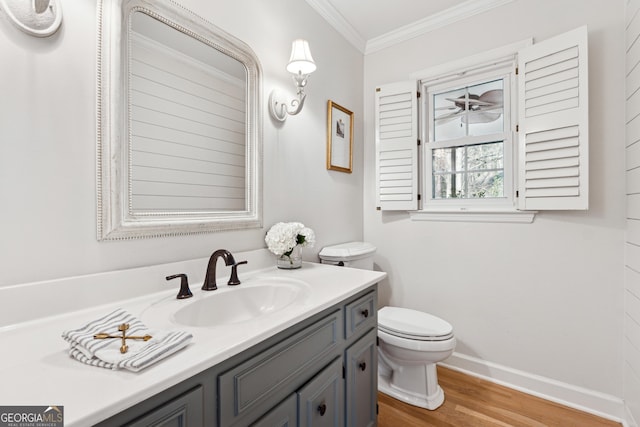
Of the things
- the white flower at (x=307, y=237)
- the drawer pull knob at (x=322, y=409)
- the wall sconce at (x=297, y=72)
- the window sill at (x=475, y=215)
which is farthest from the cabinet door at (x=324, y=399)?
the window sill at (x=475, y=215)

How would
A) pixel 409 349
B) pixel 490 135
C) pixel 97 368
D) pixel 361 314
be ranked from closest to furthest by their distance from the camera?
pixel 97 368 → pixel 361 314 → pixel 409 349 → pixel 490 135

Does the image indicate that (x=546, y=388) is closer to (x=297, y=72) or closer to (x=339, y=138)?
(x=339, y=138)

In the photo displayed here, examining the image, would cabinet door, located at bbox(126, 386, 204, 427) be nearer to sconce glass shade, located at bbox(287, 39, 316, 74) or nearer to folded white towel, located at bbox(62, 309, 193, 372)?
folded white towel, located at bbox(62, 309, 193, 372)

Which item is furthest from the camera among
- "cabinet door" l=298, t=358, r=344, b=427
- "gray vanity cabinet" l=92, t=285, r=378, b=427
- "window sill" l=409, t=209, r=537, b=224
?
"window sill" l=409, t=209, r=537, b=224

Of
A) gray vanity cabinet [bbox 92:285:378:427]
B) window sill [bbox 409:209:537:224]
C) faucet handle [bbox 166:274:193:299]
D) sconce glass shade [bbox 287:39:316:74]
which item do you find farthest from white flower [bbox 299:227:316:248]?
window sill [bbox 409:209:537:224]

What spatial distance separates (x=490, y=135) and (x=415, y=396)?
1773mm

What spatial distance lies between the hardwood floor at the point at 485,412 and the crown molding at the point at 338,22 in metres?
2.55

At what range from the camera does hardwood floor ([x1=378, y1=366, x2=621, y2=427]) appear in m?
1.62

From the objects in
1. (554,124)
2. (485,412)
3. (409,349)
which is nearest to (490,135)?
(554,124)

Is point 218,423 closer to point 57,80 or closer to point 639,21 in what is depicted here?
point 57,80

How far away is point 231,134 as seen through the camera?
145 centimetres

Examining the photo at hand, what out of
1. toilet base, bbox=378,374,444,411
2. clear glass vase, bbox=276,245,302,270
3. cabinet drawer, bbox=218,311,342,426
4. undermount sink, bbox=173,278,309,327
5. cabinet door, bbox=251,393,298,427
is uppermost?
clear glass vase, bbox=276,245,302,270

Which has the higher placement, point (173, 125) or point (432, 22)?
point (432, 22)

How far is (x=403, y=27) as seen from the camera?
7.55 feet
